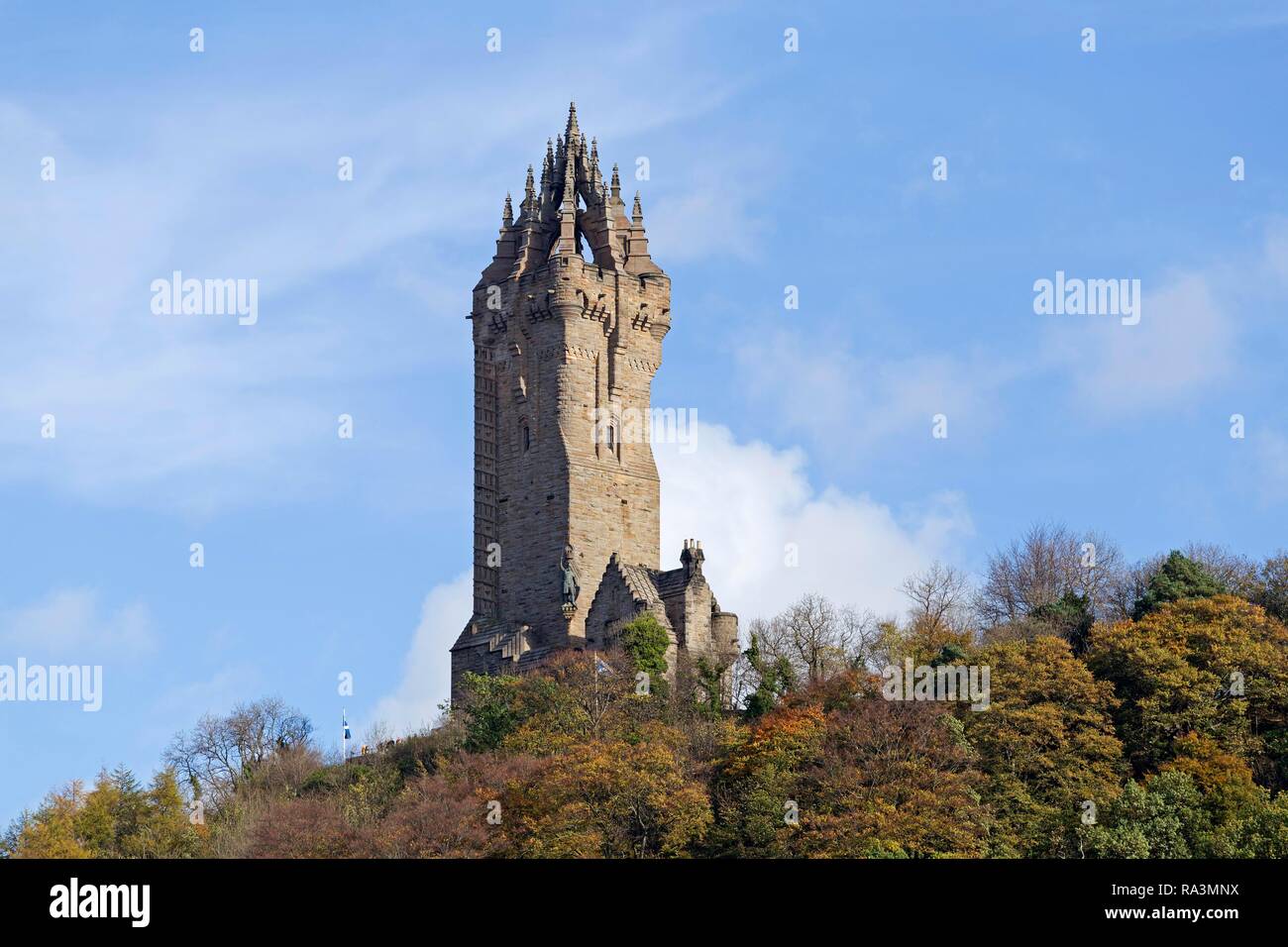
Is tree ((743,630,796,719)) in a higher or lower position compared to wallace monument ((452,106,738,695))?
lower

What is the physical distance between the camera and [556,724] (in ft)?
282

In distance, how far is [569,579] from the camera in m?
96.8

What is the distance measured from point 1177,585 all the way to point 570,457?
83.4 feet

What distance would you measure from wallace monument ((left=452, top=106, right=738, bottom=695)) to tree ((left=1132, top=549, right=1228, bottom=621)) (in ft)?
55.0

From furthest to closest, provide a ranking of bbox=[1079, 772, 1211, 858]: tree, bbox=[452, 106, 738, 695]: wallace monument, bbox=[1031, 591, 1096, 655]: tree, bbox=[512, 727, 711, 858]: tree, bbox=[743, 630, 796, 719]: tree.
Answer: bbox=[452, 106, 738, 695]: wallace monument, bbox=[1031, 591, 1096, 655]: tree, bbox=[743, 630, 796, 719]: tree, bbox=[512, 727, 711, 858]: tree, bbox=[1079, 772, 1211, 858]: tree

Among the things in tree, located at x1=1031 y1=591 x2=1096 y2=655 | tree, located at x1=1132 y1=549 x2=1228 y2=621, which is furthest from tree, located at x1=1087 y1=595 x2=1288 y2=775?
tree, located at x1=1031 y1=591 x2=1096 y2=655

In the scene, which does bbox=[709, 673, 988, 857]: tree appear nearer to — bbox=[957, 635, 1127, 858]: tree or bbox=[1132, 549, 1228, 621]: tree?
bbox=[957, 635, 1127, 858]: tree

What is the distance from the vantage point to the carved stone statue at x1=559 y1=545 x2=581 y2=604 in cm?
9681

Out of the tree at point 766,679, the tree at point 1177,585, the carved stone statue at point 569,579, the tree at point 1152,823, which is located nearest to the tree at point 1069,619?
the tree at point 1177,585

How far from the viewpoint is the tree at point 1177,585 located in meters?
89.5

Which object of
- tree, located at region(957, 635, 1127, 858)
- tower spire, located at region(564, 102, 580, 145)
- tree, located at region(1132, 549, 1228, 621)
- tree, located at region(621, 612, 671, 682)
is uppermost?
tower spire, located at region(564, 102, 580, 145)

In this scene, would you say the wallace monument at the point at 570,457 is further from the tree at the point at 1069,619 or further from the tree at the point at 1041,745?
the tree at the point at 1041,745
